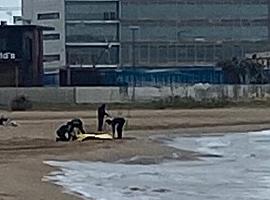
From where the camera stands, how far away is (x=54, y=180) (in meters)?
24.9

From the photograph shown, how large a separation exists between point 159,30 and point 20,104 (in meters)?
56.8

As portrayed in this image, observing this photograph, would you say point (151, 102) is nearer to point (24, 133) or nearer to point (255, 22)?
point (24, 133)

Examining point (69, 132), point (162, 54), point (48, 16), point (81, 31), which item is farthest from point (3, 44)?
point (69, 132)

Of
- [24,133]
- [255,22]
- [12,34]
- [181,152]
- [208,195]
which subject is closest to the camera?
[208,195]

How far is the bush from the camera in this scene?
7456 cm

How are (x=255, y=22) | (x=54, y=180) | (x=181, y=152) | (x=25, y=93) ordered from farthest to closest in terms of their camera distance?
(x=255, y=22)
(x=25, y=93)
(x=181, y=152)
(x=54, y=180)

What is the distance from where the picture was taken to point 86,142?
126 feet

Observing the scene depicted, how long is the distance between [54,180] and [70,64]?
321 feet

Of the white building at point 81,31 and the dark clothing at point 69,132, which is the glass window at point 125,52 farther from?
the dark clothing at point 69,132

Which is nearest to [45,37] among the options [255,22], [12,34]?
[255,22]

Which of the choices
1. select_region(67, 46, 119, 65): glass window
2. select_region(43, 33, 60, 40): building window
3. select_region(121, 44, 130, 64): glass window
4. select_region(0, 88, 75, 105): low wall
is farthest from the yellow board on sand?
select_region(43, 33, 60, 40): building window

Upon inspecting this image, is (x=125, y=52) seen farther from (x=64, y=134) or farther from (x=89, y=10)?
(x=64, y=134)

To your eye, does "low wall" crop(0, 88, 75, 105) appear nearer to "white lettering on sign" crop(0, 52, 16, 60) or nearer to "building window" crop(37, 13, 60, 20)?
"white lettering on sign" crop(0, 52, 16, 60)

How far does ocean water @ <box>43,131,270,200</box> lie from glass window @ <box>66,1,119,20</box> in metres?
93.4
